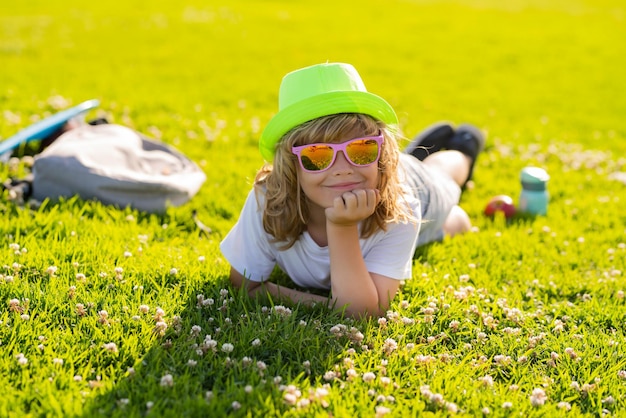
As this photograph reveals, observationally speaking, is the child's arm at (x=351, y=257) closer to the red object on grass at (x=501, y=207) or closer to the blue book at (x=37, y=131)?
the red object on grass at (x=501, y=207)

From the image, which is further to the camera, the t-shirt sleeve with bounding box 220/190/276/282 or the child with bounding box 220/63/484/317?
the t-shirt sleeve with bounding box 220/190/276/282

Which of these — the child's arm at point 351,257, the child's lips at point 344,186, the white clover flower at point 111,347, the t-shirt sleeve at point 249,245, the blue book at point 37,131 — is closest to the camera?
the white clover flower at point 111,347

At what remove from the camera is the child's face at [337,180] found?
432cm

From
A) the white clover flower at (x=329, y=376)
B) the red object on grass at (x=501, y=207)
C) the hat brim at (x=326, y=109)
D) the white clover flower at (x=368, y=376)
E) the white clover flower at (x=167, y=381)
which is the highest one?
the hat brim at (x=326, y=109)

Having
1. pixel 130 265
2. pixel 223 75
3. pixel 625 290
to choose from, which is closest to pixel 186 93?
pixel 223 75

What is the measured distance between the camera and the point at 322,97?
4234mm

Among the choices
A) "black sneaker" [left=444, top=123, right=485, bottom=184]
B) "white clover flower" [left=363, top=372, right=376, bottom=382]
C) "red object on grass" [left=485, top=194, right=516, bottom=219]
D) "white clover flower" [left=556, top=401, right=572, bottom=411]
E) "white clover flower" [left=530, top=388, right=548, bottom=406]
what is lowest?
"red object on grass" [left=485, top=194, right=516, bottom=219]

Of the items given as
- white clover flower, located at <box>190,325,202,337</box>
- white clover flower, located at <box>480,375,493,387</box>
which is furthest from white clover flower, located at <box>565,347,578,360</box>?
white clover flower, located at <box>190,325,202,337</box>

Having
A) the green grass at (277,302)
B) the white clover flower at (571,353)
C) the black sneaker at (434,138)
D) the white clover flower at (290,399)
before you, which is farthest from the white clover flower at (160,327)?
the black sneaker at (434,138)

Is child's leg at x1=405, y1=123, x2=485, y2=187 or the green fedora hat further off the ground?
the green fedora hat

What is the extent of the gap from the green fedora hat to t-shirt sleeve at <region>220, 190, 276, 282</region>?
2.48 feet

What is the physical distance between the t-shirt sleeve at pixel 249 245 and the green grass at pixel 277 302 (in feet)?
Result: 0.68

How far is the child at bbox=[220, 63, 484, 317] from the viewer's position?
4.29m

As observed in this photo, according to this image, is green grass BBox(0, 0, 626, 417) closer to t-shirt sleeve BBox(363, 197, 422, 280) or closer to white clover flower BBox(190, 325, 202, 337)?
white clover flower BBox(190, 325, 202, 337)
